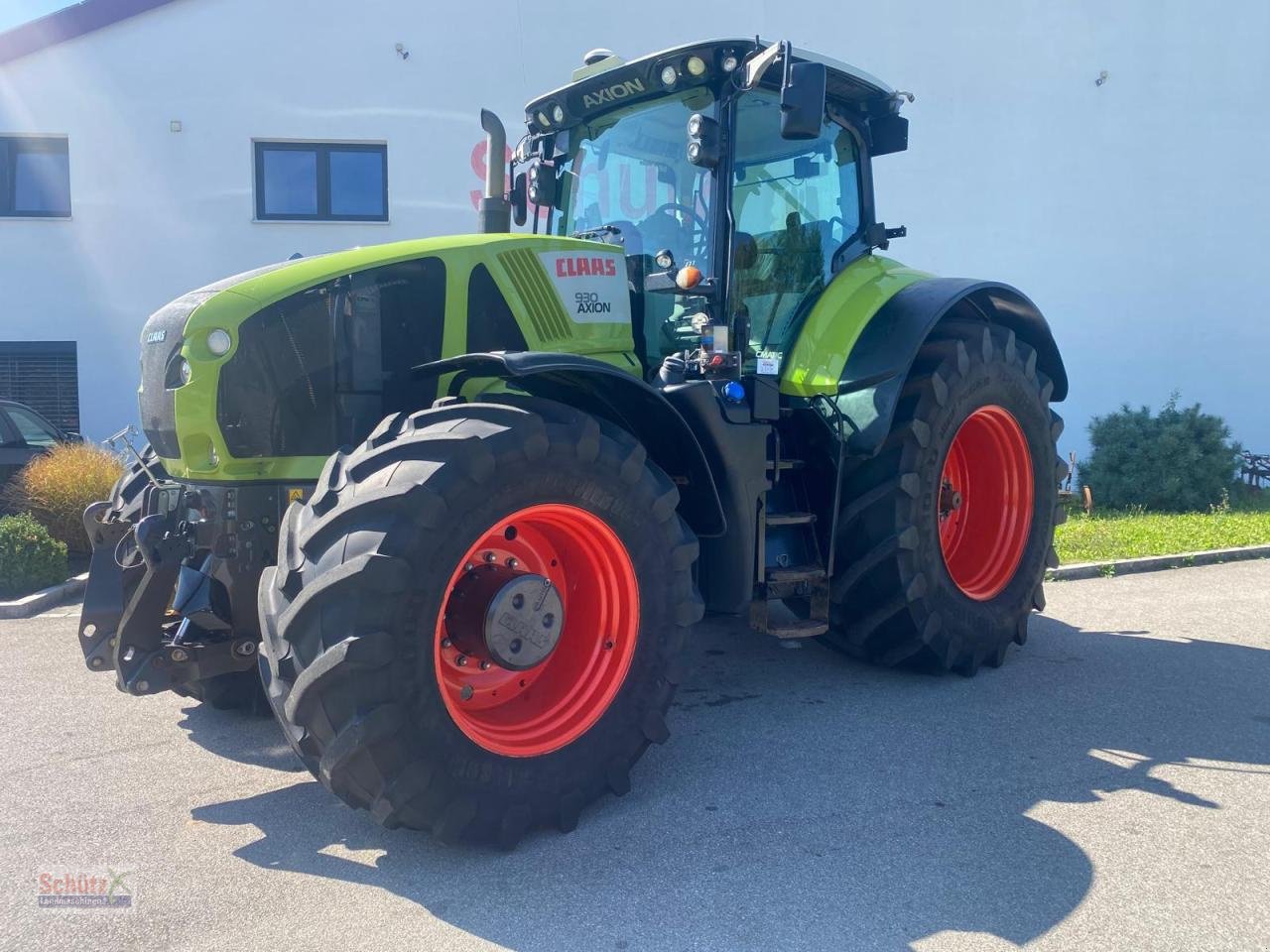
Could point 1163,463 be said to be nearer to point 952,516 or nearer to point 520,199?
point 952,516

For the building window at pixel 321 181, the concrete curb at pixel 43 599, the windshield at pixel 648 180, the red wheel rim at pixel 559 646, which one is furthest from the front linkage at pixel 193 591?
the building window at pixel 321 181

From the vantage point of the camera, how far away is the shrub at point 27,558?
731 cm

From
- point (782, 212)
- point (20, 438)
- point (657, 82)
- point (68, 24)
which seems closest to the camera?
point (657, 82)

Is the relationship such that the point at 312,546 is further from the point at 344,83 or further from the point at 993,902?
the point at 344,83

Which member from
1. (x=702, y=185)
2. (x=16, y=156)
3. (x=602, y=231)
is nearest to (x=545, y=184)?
(x=602, y=231)

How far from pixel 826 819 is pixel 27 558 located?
6.36 metres

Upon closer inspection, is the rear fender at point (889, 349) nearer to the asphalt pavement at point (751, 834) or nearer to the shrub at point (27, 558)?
the asphalt pavement at point (751, 834)

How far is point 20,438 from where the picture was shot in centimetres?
973

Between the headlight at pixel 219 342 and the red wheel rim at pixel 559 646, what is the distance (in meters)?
1.16

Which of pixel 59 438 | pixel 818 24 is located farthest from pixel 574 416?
pixel 818 24

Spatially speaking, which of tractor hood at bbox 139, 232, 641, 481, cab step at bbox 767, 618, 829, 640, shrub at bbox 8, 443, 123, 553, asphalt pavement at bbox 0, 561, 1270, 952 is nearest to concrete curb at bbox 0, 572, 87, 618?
shrub at bbox 8, 443, 123, 553

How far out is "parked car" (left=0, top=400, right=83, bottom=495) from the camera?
31.4ft

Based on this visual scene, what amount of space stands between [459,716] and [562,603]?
533mm

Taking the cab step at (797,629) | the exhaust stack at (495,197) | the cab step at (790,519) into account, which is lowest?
the cab step at (797,629)
